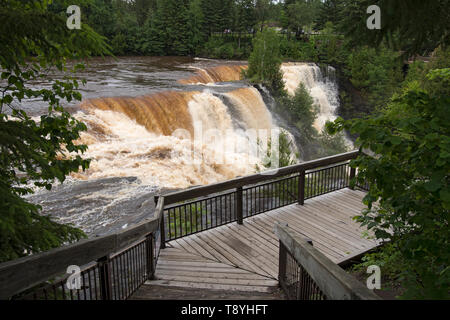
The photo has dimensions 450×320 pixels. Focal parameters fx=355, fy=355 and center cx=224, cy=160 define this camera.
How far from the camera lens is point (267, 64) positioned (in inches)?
1044

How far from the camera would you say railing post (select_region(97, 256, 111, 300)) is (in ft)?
10.7

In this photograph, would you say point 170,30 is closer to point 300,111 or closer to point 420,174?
point 300,111

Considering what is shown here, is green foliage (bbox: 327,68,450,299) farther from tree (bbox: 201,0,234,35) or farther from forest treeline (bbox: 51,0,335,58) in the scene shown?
tree (bbox: 201,0,234,35)

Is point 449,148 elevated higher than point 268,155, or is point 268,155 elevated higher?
point 449,148

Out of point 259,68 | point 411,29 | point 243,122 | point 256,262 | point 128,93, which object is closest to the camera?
point 411,29

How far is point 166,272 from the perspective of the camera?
16.6 feet

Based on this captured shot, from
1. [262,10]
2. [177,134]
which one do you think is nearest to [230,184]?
[177,134]

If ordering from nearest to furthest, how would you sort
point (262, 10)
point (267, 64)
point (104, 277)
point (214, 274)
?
point (104, 277) < point (214, 274) < point (267, 64) < point (262, 10)

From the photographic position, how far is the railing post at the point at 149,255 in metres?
4.73

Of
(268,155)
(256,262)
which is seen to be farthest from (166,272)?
(268,155)

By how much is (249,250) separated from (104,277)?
9.53ft

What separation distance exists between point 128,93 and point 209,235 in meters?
13.8
